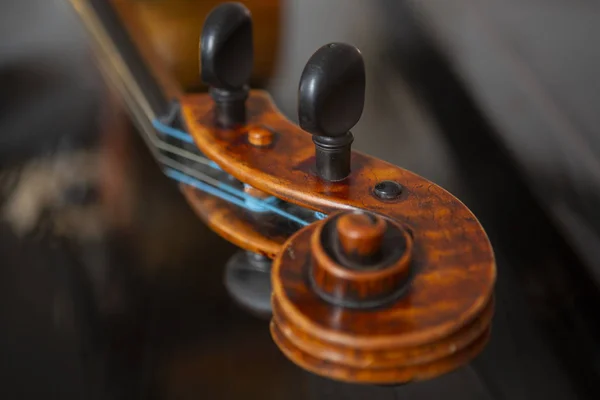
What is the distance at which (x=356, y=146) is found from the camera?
106 centimetres

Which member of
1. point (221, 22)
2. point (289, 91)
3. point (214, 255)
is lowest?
point (214, 255)

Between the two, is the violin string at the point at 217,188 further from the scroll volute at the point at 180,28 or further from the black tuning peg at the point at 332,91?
the scroll volute at the point at 180,28

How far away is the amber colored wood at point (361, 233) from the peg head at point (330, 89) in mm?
117

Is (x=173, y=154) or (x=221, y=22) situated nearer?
(x=221, y=22)

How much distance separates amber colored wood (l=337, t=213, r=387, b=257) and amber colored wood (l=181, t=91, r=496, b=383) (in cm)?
5

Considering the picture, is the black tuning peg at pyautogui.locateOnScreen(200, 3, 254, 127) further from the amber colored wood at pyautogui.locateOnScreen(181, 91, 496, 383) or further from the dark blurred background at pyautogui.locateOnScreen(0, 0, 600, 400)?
the dark blurred background at pyautogui.locateOnScreen(0, 0, 600, 400)

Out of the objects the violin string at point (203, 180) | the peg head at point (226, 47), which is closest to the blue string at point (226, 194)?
the violin string at point (203, 180)

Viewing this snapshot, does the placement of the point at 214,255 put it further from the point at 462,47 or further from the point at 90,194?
the point at 462,47

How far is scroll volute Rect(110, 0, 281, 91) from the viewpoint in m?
1.17

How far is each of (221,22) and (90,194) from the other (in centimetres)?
49

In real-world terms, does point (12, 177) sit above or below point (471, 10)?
below

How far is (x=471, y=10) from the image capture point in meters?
1.04

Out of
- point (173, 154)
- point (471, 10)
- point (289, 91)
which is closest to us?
point (173, 154)

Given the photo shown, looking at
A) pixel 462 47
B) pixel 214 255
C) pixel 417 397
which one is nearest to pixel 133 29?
pixel 214 255
